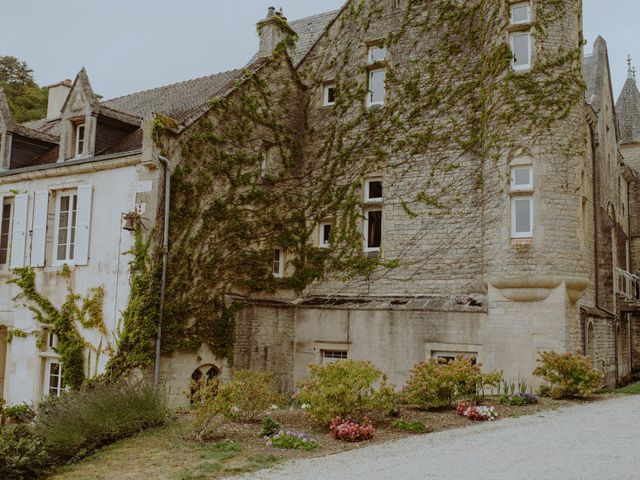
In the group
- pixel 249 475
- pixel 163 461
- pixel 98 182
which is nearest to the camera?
pixel 249 475

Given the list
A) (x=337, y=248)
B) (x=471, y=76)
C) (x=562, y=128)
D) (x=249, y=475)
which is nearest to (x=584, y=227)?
(x=562, y=128)

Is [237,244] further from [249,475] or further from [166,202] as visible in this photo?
[249,475]

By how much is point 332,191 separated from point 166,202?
208 inches

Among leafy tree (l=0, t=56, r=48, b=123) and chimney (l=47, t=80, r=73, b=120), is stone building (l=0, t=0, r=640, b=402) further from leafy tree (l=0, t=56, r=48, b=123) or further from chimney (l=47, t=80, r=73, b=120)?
leafy tree (l=0, t=56, r=48, b=123)

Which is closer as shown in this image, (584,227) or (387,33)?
(584,227)

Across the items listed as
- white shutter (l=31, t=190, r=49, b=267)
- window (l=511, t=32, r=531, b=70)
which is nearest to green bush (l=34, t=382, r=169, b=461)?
white shutter (l=31, t=190, r=49, b=267)

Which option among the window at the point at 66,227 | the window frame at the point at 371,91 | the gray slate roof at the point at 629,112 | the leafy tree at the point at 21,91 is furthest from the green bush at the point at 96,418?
the leafy tree at the point at 21,91

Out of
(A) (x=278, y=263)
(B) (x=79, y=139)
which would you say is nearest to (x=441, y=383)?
(A) (x=278, y=263)

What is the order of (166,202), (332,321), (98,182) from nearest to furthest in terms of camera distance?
(166,202)
(98,182)
(332,321)

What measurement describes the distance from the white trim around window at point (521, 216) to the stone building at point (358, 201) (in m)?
0.05

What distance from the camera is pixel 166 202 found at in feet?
48.2

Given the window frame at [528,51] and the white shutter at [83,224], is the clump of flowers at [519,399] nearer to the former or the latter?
the window frame at [528,51]

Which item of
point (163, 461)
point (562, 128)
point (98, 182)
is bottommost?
point (163, 461)

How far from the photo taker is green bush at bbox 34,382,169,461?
9500mm
